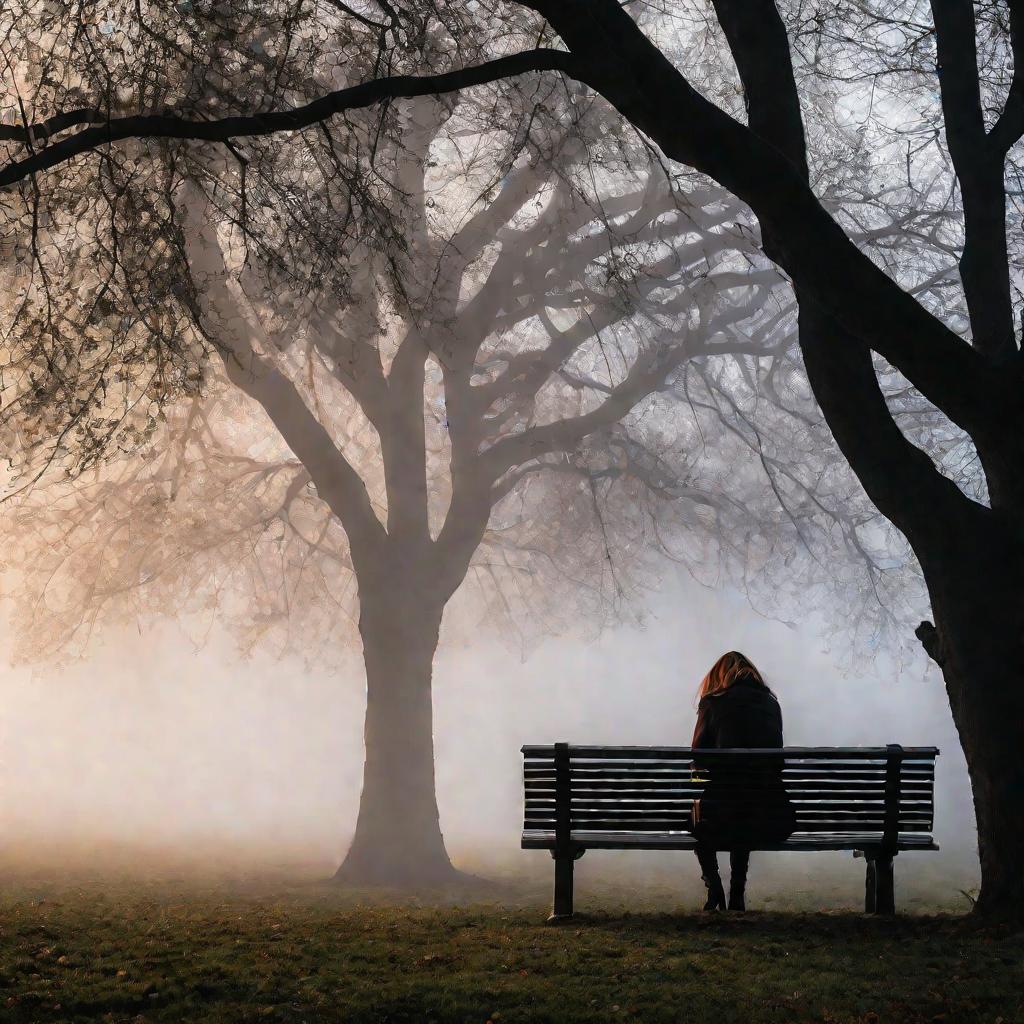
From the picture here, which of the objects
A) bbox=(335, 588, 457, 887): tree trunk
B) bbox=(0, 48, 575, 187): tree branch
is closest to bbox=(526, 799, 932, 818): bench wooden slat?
bbox=(0, 48, 575, 187): tree branch

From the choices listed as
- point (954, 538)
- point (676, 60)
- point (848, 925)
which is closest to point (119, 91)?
point (954, 538)

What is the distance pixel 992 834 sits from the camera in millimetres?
6762

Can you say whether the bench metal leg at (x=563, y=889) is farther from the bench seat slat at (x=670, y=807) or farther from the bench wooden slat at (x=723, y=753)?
the bench wooden slat at (x=723, y=753)

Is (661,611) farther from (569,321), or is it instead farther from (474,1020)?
(474,1020)

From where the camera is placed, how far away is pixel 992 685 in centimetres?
674

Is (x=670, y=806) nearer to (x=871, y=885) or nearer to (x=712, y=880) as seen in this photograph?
(x=712, y=880)

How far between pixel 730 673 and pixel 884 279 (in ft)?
8.14

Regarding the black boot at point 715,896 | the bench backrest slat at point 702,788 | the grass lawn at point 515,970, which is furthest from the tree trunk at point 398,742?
the bench backrest slat at point 702,788

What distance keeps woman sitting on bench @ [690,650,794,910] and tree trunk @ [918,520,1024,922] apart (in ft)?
3.52

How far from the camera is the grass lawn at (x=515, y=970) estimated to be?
4887 millimetres

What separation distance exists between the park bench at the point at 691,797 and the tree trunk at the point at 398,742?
24.4 ft

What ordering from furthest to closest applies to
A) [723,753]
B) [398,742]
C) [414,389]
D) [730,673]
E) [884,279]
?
[414,389], [398,742], [730,673], [723,753], [884,279]

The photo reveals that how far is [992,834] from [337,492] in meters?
9.21

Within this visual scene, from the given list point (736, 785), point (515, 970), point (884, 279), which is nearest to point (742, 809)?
point (736, 785)
